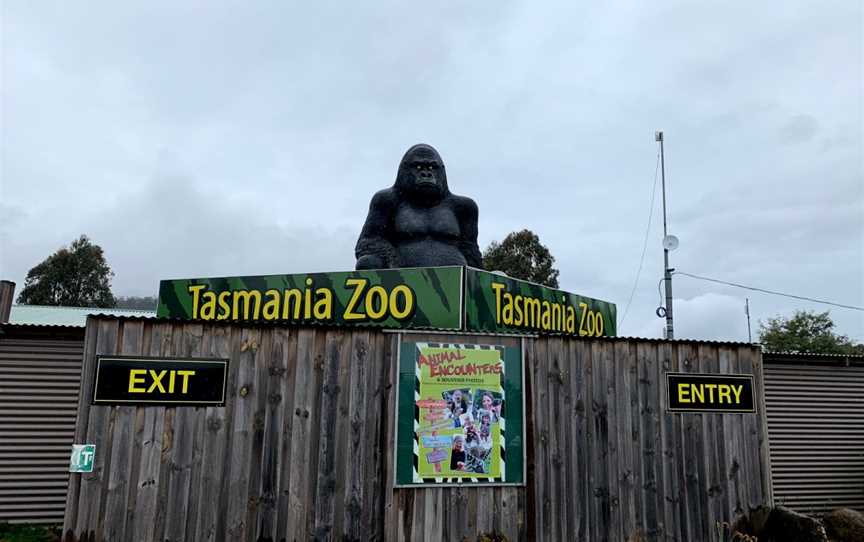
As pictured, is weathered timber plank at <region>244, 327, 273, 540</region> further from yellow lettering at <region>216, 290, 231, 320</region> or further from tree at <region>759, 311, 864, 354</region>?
tree at <region>759, 311, 864, 354</region>

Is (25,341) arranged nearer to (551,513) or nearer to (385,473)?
(385,473)

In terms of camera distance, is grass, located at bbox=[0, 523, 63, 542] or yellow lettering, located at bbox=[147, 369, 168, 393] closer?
yellow lettering, located at bbox=[147, 369, 168, 393]

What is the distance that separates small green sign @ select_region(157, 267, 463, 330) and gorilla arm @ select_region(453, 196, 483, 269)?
9.54 feet

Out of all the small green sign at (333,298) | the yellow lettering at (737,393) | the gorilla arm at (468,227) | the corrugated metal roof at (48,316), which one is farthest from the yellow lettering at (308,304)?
the corrugated metal roof at (48,316)

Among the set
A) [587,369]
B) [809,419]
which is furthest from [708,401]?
[809,419]

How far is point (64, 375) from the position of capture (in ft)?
30.7

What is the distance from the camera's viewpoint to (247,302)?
9492 millimetres

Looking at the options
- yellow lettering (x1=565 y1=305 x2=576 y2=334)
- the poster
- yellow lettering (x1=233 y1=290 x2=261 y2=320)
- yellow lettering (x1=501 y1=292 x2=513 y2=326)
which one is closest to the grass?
yellow lettering (x1=233 y1=290 x2=261 y2=320)

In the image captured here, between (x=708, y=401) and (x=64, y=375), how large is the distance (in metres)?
9.22

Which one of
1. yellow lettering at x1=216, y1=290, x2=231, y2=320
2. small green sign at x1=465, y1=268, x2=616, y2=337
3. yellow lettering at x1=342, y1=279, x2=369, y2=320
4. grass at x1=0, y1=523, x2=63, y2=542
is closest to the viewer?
grass at x1=0, y1=523, x2=63, y2=542

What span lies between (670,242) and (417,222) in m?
10.9

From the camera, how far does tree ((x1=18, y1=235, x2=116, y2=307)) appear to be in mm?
38188

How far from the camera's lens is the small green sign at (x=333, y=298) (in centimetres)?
834

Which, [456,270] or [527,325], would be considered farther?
[527,325]
